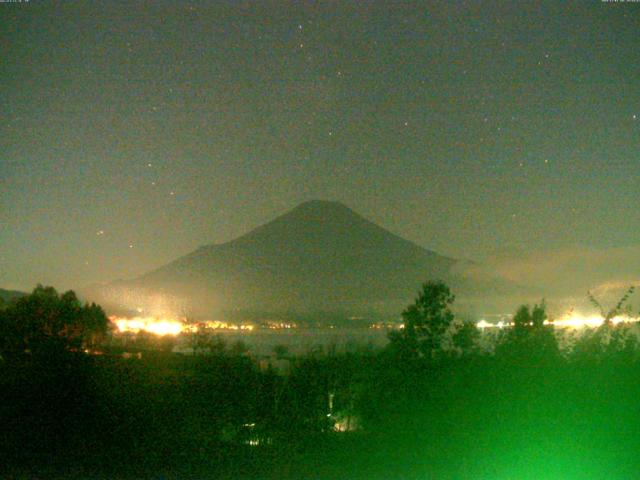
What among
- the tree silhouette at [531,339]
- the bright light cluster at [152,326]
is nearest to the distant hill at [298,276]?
the bright light cluster at [152,326]

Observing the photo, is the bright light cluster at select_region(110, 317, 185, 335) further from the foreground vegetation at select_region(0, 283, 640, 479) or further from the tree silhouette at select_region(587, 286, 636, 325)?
the tree silhouette at select_region(587, 286, 636, 325)

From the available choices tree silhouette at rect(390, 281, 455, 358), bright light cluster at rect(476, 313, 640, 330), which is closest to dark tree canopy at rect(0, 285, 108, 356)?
tree silhouette at rect(390, 281, 455, 358)

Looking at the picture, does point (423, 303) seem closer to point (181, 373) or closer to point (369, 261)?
point (181, 373)

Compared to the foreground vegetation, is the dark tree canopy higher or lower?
higher

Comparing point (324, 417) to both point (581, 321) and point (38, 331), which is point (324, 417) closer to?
point (581, 321)

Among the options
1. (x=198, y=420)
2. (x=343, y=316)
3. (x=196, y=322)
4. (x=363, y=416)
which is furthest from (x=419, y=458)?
(x=343, y=316)

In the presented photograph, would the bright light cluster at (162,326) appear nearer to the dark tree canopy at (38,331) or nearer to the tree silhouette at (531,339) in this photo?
the dark tree canopy at (38,331)
